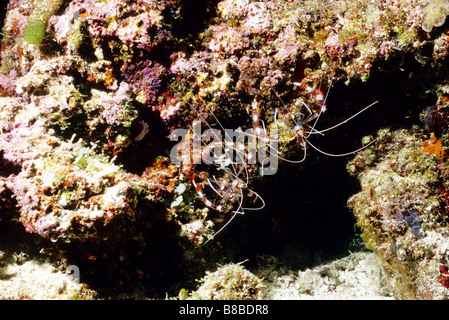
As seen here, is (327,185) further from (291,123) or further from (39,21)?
(39,21)

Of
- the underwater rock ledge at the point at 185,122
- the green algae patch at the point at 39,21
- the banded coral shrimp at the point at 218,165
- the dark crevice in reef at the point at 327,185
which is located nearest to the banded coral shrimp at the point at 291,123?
the underwater rock ledge at the point at 185,122

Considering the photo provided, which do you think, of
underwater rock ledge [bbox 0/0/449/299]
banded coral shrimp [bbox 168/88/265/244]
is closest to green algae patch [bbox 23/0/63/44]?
underwater rock ledge [bbox 0/0/449/299]

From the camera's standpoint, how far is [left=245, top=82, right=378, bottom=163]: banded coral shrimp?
3982 millimetres

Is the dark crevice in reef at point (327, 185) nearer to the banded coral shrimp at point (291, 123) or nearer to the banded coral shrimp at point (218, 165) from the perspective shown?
the banded coral shrimp at point (291, 123)

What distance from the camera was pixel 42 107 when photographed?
406 cm

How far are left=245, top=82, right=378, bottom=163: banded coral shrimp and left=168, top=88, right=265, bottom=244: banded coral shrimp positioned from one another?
1.08 ft

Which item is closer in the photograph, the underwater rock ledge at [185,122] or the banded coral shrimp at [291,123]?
the underwater rock ledge at [185,122]

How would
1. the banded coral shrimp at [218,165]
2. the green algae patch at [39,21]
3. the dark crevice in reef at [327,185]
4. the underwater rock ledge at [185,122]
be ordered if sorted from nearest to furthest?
the underwater rock ledge at [185,122], the dark crevice in reef at [327,185], the banded coral shrimp at [218,165], the green algae patch at [39,21]

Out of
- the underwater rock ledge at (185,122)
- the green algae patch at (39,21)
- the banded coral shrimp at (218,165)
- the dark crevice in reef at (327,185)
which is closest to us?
the underwater rock ledge at (185,122)

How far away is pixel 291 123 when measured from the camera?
13.3ft

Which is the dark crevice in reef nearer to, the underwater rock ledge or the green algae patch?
the underwater rock ledge

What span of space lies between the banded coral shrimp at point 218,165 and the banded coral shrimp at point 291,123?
1.08ft

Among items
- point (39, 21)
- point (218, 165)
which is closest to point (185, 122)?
point (218, 165)

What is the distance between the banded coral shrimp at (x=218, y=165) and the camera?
14.1 ft
